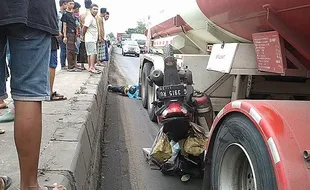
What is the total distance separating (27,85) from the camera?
2127mm

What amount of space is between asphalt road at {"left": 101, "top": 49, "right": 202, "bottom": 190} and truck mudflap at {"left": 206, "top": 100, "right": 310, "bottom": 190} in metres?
1.94

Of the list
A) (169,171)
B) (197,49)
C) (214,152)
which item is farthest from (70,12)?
(214,152)

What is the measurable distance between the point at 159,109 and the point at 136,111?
3.96 meters

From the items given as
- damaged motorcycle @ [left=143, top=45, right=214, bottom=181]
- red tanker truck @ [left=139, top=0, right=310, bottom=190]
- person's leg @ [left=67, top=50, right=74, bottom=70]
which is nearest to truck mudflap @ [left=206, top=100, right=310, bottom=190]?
red tanker truck @ [left=139, top=0, right=310, bottom=190]

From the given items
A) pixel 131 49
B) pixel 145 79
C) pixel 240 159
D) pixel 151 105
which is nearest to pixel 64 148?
pixel 240 159

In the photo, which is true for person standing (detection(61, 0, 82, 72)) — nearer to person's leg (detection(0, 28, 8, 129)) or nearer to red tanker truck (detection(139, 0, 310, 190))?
red tanker truck (detection(139, 0, 310, 190))

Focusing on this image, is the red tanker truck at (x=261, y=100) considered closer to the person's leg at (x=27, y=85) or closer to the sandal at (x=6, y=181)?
the person's leg at (x=27, y=85)

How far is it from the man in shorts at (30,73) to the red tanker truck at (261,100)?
4.34 ft

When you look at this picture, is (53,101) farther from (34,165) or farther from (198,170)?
(34,165)

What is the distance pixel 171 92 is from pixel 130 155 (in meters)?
1.50

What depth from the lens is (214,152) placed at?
300cm

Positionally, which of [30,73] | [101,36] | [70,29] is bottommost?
[30,73]

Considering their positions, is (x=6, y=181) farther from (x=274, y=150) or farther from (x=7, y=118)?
(x=7, y=118)

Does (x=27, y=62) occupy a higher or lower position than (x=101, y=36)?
lower
